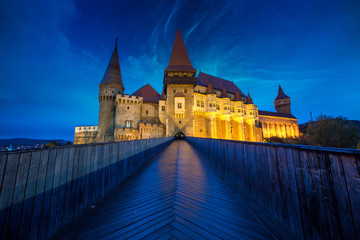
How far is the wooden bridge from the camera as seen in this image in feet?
5.27

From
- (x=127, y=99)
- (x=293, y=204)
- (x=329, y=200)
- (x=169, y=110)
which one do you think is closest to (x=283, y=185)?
(x=293, y=204)

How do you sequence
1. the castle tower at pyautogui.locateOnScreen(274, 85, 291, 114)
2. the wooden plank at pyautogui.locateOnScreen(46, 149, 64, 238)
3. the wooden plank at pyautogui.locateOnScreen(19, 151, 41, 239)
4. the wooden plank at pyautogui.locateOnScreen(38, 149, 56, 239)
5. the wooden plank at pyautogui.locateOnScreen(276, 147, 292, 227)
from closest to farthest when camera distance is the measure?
the wooden plank at pyautogui.locateOnScreen(19, 151, 41, 239)
the wooden plank at pyautogui.locateOnScreen(38, 149, 56, 239)
the wooden plank at pyautogui.locateOnScreen(46, 149, 64, 238)
the wooden plank at pyautogui.locateOnScreen(276, 147, 292, 227)
the castle tower at pyautogui.locateOnScreen(274, 85, 291, 114)

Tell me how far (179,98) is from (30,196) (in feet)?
82.8

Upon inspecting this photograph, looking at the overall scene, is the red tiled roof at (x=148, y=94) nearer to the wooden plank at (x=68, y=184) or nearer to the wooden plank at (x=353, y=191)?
the wooden plank at (x=68, y=184)

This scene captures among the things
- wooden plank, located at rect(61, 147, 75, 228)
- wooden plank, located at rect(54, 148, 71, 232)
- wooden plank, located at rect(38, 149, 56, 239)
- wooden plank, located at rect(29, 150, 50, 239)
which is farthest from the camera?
wooden plank, located at rect(61, 147, 75, 228)

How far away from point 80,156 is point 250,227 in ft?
11.4

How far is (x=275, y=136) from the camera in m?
45.8

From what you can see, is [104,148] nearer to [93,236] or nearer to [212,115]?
[93,236]

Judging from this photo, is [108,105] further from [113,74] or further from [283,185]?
[283,185]

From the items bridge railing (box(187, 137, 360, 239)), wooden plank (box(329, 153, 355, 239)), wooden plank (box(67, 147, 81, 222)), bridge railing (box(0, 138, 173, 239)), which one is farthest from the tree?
wooden plank (box(67, 147, 81, 222))

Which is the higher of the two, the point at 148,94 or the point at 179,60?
the point at 179,60

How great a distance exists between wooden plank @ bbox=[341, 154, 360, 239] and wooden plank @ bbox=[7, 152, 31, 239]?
3.89 metres

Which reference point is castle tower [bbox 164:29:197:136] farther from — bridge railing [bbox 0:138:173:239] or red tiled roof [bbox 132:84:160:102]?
bridge railing [bbox 0:138:173:239]

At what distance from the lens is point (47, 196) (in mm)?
2072
